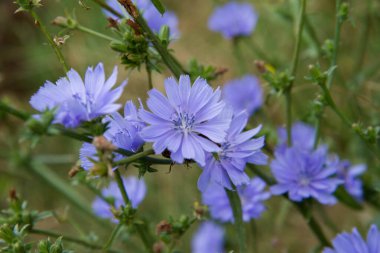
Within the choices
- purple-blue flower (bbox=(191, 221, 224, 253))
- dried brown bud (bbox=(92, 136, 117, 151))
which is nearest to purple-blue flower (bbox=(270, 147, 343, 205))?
dried brown bud (bbox=(92, 136, 117, 151))

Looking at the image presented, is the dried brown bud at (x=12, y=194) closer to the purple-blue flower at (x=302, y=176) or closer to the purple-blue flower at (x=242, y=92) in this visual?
the purple-blue flower at (x=302, y=176)

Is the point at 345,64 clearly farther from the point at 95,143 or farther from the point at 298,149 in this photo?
the point at 95,143

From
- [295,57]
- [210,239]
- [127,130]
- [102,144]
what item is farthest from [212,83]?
[102,144]

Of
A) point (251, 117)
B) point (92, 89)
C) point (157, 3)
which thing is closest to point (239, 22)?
point (251, 117)

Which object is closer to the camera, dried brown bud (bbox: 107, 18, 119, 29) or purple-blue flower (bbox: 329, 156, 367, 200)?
dried brown bud (bbox: 107, 18, 119, 29)

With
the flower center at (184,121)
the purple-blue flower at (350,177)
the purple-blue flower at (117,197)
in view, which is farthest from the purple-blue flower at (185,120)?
the purple-blue flower at (350,177)

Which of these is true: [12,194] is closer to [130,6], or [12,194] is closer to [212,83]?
[130,6]

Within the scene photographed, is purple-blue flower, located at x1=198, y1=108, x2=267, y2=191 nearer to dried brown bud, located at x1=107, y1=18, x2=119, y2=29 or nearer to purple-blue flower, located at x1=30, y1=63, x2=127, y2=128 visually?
purple-blue flower, located at x1=30, y1=63, x2=127, y2=128
